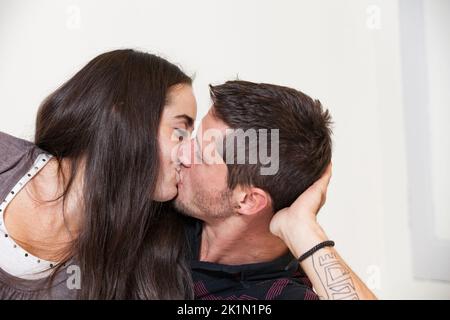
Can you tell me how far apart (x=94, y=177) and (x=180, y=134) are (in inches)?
8.6

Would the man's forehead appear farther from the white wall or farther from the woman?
the white wall

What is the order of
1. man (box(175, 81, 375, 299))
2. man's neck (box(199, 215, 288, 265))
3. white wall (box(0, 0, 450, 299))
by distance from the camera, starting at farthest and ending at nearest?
1. white wall (box(0, 0, 450, 299))
2. man's neck (box(199, 215, 288, 265))
3. man (box(175, 81, 375, 299))

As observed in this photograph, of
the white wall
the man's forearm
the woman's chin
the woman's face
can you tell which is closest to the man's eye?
the woman's face

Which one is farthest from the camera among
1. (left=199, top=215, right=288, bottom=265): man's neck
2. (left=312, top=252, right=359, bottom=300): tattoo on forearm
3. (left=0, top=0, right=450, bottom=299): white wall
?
(left=0, top=0, right=450, bottom=299): white wall

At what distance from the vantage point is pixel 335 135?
70.2 inches

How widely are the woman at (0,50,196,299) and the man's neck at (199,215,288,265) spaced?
13 cm

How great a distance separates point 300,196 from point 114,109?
1.52ft

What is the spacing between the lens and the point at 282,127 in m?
1.12

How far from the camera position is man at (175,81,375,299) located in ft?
3.66

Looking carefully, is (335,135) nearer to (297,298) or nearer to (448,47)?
(448,47)

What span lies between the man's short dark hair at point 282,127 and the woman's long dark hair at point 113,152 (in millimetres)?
146

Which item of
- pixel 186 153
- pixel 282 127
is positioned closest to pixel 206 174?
pixel 186 153

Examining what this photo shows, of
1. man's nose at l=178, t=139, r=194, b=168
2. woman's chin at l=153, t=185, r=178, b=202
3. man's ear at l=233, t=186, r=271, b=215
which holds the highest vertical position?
man's nose at l=178, t=139, r=194, b=168

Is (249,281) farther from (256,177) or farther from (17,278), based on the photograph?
(17,278)
